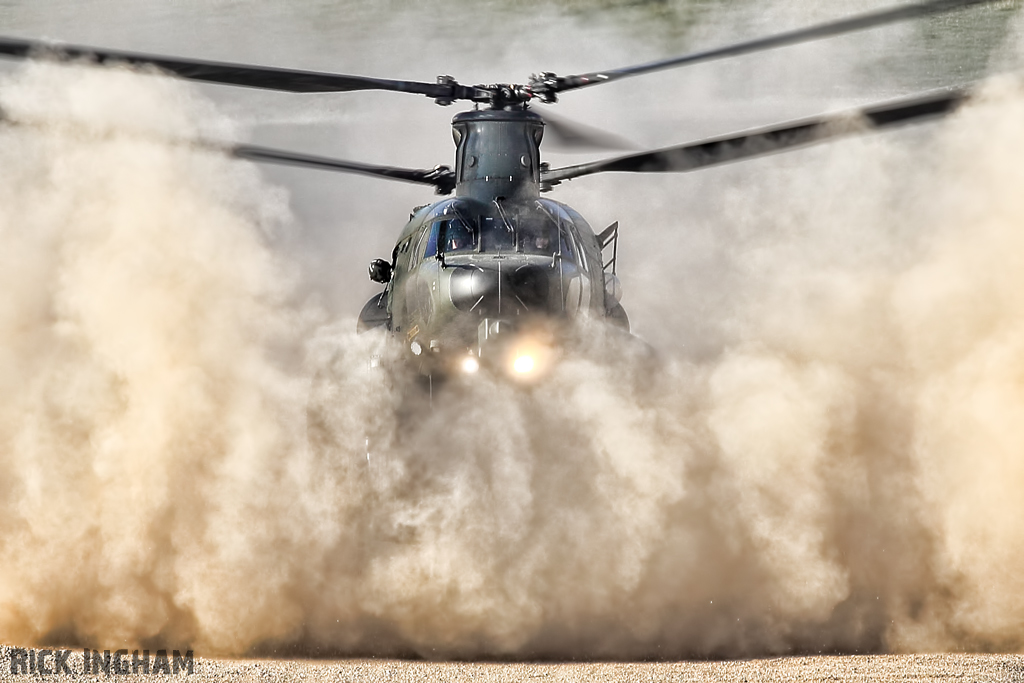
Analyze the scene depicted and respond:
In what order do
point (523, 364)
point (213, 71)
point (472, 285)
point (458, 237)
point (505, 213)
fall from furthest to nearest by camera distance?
point (505, 213) → point (458, 237) → point (523, 364) → point (472, 285) → point (213, 71)

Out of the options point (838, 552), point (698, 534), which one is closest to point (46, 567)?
point (698, 534)

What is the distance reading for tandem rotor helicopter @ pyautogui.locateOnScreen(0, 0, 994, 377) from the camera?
7.11 metres

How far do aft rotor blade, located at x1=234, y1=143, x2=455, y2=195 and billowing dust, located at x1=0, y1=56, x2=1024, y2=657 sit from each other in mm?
1419

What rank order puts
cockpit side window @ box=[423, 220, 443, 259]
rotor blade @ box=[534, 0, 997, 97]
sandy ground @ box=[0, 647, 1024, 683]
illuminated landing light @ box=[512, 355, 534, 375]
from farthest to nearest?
cockpit side window @ box=[423, 220, 443, 259], illuminated landing light @ box=[512, 355, 534, 375], sandy ground @ box=[0, 647, 1024, 683], rotor blade @ box=[534, 0, 997, 97]

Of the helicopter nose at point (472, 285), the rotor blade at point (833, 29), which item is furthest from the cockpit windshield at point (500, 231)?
the rotor blade at point (833, 29)

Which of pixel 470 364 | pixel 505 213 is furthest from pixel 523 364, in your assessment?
pixel 505 213

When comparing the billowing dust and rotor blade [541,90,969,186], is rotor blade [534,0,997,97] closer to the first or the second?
rotor blade [541,90,969,186]

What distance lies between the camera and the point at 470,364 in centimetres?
779

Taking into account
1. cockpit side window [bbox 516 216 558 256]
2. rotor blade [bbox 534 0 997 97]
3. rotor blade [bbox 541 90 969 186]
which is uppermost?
rotor blade [bbox 534 0 997 97]

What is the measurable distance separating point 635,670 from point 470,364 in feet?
7.88

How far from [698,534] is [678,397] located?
1344 mm

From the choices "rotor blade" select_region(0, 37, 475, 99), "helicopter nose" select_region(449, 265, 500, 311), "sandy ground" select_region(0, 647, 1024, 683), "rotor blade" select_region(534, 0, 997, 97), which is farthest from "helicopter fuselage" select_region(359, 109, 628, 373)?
"sandy ground" select_region(0, 647, 1024, 683)

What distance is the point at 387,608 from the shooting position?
784 cm

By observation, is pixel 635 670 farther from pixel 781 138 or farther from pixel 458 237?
pixel 781 138
